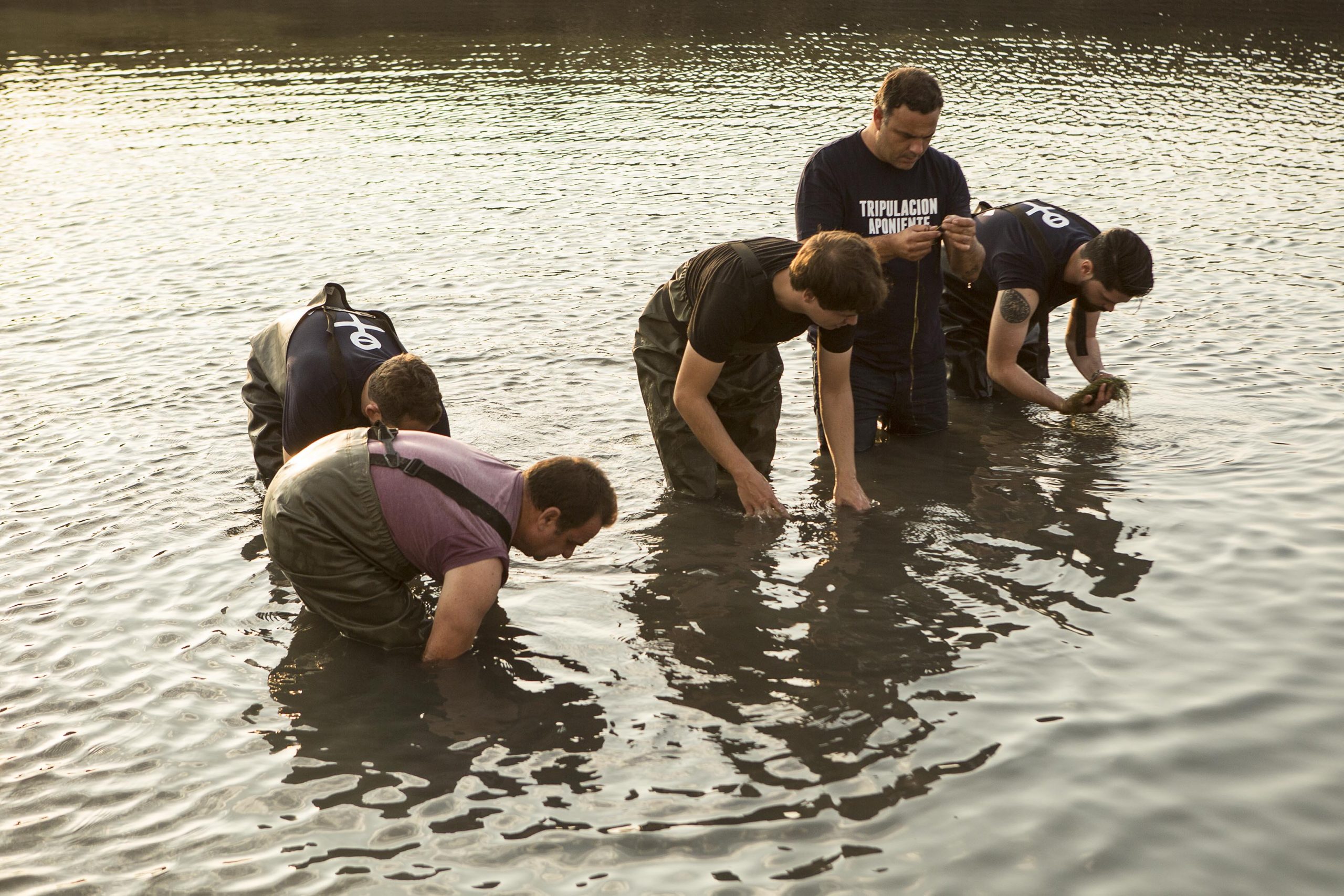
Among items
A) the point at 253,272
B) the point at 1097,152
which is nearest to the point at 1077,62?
the point at 1097,152

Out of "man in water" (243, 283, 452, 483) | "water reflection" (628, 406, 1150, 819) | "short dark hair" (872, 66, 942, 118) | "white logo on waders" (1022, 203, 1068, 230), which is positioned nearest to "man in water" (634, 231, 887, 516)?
"water reflection" (628, 406, 1150, 819)

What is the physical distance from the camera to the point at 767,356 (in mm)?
6570

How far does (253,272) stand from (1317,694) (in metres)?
11.0

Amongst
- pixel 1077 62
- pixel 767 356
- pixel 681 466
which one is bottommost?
pixel 681 466

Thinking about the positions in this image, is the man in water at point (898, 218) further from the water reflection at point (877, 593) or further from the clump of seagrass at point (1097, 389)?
the clump of seagrass at point (1097, 389)

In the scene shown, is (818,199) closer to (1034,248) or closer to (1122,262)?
(1034,248)

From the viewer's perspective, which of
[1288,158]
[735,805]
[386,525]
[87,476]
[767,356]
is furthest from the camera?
[1288,158]

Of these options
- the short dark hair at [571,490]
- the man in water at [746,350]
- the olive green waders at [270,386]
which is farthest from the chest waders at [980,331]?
the olive green waders at [270,386]

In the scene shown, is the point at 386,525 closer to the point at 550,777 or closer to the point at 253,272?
the point at 550,777

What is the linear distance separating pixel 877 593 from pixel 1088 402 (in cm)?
264

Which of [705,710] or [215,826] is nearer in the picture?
[215,826]

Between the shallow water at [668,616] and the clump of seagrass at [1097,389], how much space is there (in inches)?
10.4

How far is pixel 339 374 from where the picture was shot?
571 centimetres

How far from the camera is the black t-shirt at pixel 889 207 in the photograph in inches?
259
